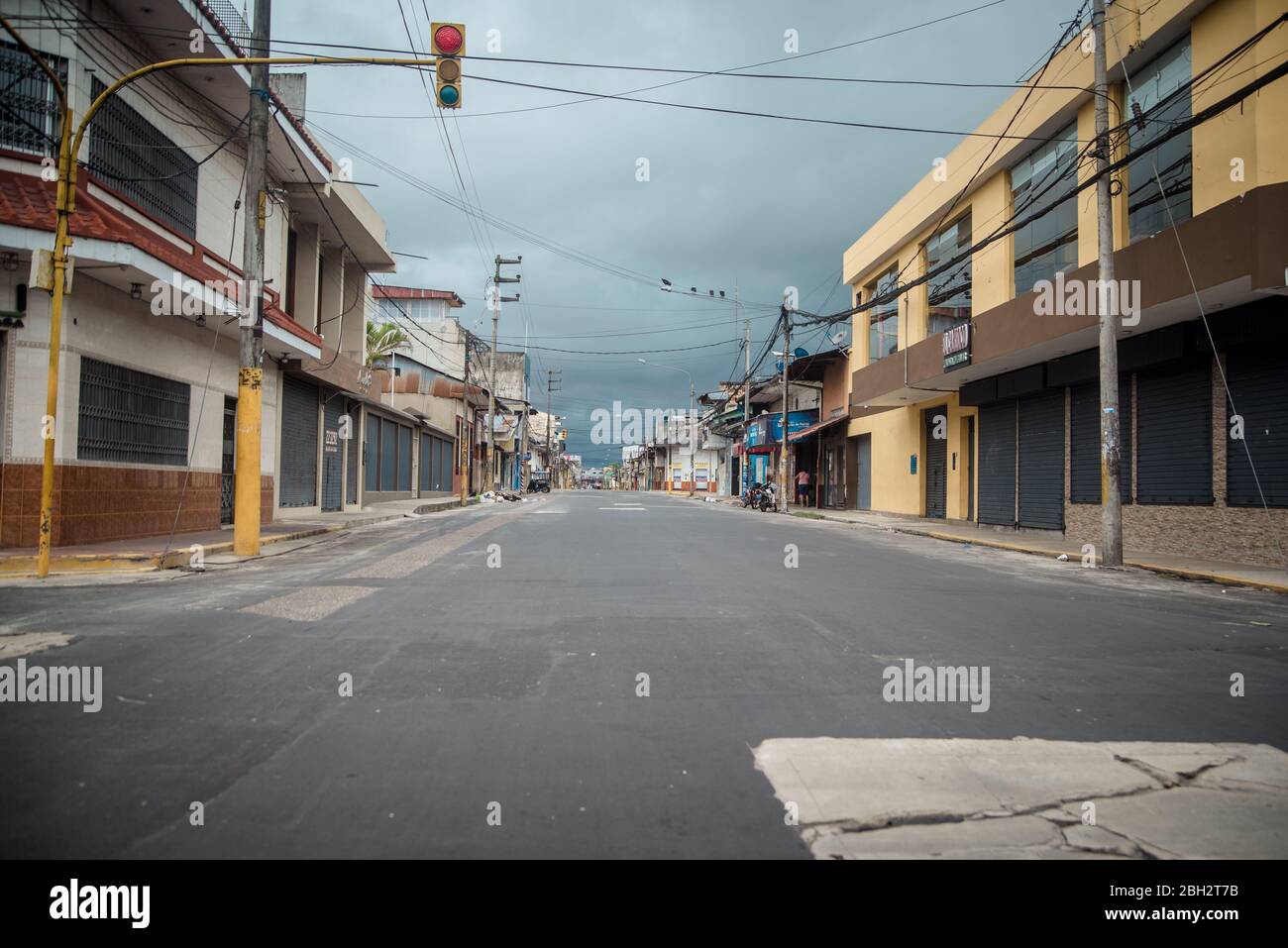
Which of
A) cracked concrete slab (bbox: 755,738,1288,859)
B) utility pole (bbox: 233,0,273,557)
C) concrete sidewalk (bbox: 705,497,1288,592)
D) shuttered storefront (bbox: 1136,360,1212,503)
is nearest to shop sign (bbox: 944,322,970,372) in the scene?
concrete sidewalk (bbox: 705,497,1288,592)

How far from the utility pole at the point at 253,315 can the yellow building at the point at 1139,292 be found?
42.6ft

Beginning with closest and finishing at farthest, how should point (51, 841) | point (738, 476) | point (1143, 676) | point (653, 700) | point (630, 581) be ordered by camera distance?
point (51, 841) → point (653, 700) → point (1143, 676) → point (630, 581) → point (738, 476)

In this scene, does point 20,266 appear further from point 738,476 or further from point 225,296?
point 738,476

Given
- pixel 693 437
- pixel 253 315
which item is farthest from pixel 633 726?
pixel 693 437

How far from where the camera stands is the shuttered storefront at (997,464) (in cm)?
2117

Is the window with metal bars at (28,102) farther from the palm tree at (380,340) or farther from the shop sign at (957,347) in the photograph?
the palm tree at (380,340)

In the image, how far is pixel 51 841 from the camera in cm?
289

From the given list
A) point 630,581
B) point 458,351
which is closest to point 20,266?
point 630,581

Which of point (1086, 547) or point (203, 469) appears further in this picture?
point (203, 469)

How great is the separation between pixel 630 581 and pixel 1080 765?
19.9 ft

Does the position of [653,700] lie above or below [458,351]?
below

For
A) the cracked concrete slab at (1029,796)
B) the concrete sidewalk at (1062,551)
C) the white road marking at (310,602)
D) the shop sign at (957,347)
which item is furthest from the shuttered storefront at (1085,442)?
the white road marking at (310,602)

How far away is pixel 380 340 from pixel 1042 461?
29.2 m

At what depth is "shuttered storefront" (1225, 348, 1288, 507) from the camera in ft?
40.4
